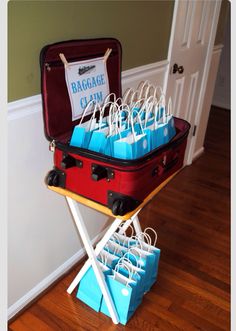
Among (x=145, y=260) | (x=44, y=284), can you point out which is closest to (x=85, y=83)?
(x=145, y=260)

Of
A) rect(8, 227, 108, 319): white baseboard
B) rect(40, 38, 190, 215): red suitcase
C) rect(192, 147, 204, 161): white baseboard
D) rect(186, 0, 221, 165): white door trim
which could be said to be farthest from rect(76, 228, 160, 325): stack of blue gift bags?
rect(192, 147, 204, 161): white baseboard

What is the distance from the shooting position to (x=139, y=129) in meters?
1.38

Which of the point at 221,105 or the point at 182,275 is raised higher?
the point at 221,105

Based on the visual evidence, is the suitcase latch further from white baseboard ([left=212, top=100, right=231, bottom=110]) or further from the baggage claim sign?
white baseboard ([left=212, top=100, right=231, bottom=110])

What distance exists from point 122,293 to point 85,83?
2.92 feet

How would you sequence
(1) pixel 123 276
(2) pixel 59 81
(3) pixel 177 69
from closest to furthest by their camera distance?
1. (2) pixel 59 81
2. (1) pixel 123 276
3. (3) pixel 177 69

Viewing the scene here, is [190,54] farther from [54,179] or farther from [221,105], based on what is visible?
[221,105]

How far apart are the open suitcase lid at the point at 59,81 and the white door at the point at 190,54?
816 millimetres

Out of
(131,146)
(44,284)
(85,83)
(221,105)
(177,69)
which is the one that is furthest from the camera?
(221,105)

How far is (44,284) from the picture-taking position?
170 cm

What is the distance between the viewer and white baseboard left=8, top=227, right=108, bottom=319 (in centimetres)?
156

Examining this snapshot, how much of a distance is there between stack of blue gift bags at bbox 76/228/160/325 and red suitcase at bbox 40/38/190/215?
42 centimetres

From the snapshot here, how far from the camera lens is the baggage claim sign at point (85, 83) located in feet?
4.55

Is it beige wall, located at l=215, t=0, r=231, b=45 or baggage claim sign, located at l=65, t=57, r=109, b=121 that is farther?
beige wall, located at l=215, t=0, r=231, b=45
